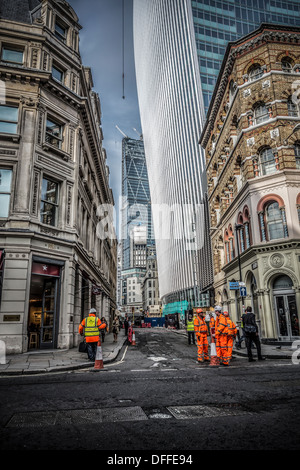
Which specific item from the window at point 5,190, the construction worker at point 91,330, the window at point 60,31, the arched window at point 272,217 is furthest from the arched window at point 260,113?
the construction worker at point 91,330

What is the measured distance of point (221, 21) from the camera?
70312mm

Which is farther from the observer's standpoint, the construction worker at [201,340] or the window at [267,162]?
the window at [267,162]

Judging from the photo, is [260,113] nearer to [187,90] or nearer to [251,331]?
[251,331]

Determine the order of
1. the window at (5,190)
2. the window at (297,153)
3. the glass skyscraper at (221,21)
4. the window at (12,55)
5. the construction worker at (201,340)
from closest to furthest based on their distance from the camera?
1. the construction worker at (201,340)
2. the window at (5,190)
3. the window at (12,55)
4. the window at (297,153)
5. the glass skyscraper at (221,21)

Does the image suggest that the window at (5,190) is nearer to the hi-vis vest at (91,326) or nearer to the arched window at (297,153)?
the hi-vis vest at (91,326)

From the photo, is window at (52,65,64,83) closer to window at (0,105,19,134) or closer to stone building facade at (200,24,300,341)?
window at (0,105,19,134)

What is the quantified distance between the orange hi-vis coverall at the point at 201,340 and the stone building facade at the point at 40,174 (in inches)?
297

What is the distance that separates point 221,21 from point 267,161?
64.0 meters

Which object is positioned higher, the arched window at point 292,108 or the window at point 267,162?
the arched window at point 292,108

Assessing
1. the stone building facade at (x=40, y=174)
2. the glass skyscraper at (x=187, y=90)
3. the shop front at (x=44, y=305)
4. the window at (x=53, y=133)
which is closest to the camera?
the stone building facade at (x=40, y=174)

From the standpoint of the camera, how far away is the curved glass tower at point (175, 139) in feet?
218

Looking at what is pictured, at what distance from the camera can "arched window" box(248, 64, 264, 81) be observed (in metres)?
23.5

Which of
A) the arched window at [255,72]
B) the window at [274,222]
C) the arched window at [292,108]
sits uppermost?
the arched window at [255,72]
